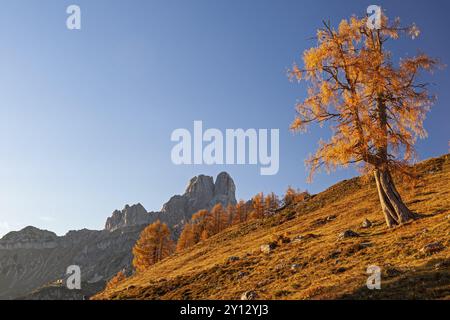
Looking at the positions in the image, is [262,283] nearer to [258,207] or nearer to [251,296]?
[251,296]

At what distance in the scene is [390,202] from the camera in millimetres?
26844

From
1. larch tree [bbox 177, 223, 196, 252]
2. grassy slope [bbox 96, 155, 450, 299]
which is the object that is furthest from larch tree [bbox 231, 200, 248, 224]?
grassy slope [bbox 96, 155, 450, 299]

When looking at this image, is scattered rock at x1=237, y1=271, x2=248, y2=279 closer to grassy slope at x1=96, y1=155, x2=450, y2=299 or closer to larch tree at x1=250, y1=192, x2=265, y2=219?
grassy slope at x1=96, y1=155, x2=450, y2=299

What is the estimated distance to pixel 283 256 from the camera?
27.2 metres

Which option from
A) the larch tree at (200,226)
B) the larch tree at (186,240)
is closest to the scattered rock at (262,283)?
the larch tree at (186,240)

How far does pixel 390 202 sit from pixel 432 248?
950 cm

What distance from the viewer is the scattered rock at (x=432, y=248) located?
17.5 metres

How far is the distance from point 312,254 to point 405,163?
9065 mm

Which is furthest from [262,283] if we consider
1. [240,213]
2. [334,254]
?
[240,213]

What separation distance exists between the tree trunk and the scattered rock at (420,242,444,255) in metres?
8.15
